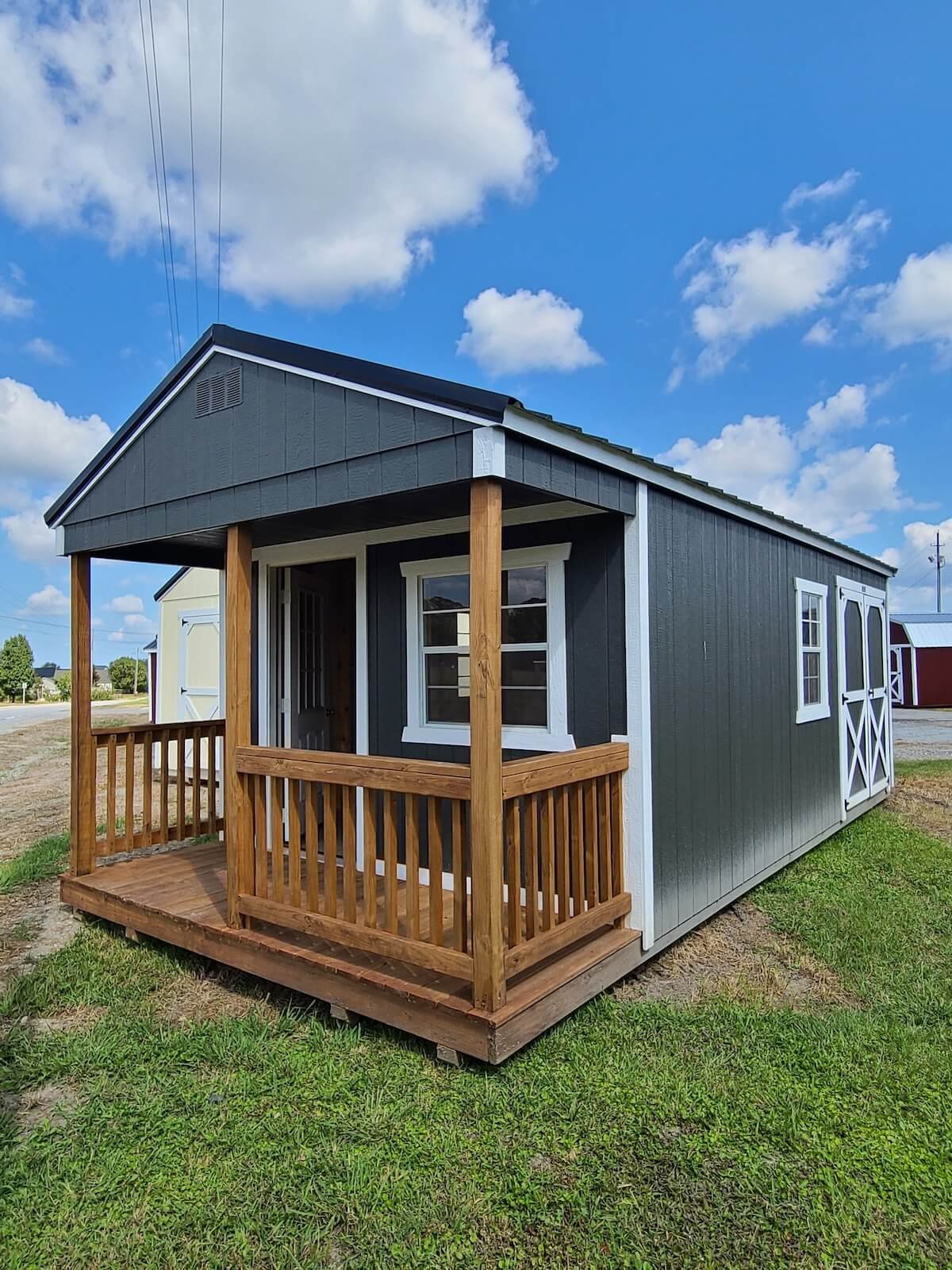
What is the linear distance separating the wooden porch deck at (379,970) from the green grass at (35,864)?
1.43 meters

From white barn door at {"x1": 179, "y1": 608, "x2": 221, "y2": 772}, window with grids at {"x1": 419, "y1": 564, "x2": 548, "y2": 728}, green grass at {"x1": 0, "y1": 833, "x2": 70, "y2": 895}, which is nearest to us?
window with grids at {"x1": 419, "y1": 564, "x2": 548, "y2": 728}

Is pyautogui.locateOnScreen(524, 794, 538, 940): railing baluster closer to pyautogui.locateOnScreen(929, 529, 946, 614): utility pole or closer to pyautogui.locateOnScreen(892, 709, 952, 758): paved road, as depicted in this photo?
pyautogui.locateOnScreen(892, 709, 952, 758): paved road

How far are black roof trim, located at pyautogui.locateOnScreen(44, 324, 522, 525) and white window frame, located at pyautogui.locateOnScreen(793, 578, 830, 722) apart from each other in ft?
13.8

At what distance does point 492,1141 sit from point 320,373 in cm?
323

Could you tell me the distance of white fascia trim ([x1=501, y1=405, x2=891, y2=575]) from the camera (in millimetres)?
3000

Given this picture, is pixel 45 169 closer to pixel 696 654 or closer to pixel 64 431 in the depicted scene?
pixel 696 654

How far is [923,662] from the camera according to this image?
26.3m

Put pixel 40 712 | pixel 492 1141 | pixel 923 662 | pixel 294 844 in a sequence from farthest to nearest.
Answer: pixel 40 712 < pixel 923 662 < pixel 294 844 < pixel 492 1141

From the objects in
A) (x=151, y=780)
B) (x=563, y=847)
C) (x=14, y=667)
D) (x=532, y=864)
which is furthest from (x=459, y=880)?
(x=14, y=667)

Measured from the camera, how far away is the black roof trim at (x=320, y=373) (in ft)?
9.50

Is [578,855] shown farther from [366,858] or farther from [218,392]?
[218,392]

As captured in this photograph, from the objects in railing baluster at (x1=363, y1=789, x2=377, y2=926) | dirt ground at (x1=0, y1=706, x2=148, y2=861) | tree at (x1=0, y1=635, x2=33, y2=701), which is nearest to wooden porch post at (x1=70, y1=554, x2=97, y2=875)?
dirt ground at (x1=0, y1=706, x2=148, y2=861)

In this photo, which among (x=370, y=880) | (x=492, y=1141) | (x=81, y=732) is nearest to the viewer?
(x=492, y=1141)

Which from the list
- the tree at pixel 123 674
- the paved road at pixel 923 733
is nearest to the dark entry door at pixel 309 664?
the paved road at pixel 923 733
